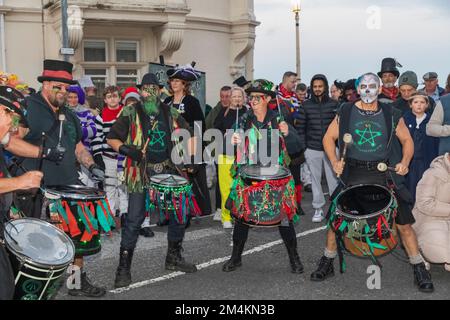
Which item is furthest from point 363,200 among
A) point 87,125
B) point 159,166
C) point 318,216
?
point 87,125

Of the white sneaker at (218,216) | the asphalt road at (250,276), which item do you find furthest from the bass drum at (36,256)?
the white sneaker at (218,216)

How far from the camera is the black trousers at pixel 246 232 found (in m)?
→ 5.78

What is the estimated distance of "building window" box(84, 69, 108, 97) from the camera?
657 inches

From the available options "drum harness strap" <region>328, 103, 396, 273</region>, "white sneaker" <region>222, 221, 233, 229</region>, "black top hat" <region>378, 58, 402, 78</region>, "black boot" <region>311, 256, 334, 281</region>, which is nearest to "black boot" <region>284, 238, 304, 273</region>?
"black boot" <region>311, 256, 334, 281</region>

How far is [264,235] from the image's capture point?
7.42 metres

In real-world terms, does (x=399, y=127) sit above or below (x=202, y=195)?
above

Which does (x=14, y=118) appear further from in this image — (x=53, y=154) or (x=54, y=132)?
(x=54, y=132)

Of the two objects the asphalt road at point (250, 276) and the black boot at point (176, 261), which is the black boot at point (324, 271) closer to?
the asphalt road at point (250, 276)

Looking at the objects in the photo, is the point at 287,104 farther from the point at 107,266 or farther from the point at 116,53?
the point at 116,53

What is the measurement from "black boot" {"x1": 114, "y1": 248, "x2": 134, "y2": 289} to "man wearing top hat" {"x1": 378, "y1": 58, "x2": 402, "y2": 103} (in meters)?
4.32

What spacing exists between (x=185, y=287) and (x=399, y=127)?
7.82 ft

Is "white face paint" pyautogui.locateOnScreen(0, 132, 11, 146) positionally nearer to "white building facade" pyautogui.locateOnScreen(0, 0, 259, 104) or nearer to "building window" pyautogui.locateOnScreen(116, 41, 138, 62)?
"white building facade" pyautogui.locateOnScreen(0, 0, 259, 104)

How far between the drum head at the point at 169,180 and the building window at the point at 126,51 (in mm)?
12003
